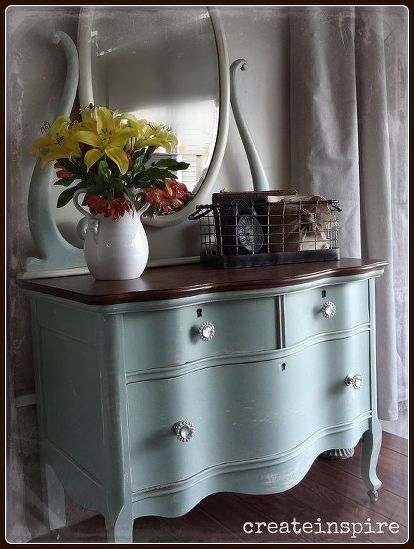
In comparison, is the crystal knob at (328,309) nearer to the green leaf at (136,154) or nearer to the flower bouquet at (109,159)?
the flower bouquet at (109,159)

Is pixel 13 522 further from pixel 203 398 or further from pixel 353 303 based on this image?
pixel 353 303

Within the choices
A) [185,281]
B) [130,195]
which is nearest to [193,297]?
[185,281]

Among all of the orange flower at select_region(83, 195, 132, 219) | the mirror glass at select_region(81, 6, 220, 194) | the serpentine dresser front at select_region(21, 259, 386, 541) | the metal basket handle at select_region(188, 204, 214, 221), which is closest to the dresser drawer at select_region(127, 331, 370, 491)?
the serpentine dresser front at select_region(21, 259, 386, 541)

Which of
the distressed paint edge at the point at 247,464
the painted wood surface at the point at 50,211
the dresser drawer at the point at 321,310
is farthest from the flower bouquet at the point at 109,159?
the distressed paint edge at the point at 247,464

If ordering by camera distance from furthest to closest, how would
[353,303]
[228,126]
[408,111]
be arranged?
Result: [408,111] → [228,126] → [353,303]

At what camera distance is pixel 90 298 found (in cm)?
128

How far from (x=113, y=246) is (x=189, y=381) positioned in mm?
375

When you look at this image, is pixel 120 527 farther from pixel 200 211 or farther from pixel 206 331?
pixel 200 211

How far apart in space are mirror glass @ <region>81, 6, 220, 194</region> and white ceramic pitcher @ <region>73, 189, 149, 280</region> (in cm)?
35

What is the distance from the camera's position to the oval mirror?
1.71 m

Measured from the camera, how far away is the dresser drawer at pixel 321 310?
156cm

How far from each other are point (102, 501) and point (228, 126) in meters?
1.21

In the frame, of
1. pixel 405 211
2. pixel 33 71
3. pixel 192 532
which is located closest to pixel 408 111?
pixel 405 211

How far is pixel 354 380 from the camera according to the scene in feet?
5.67
